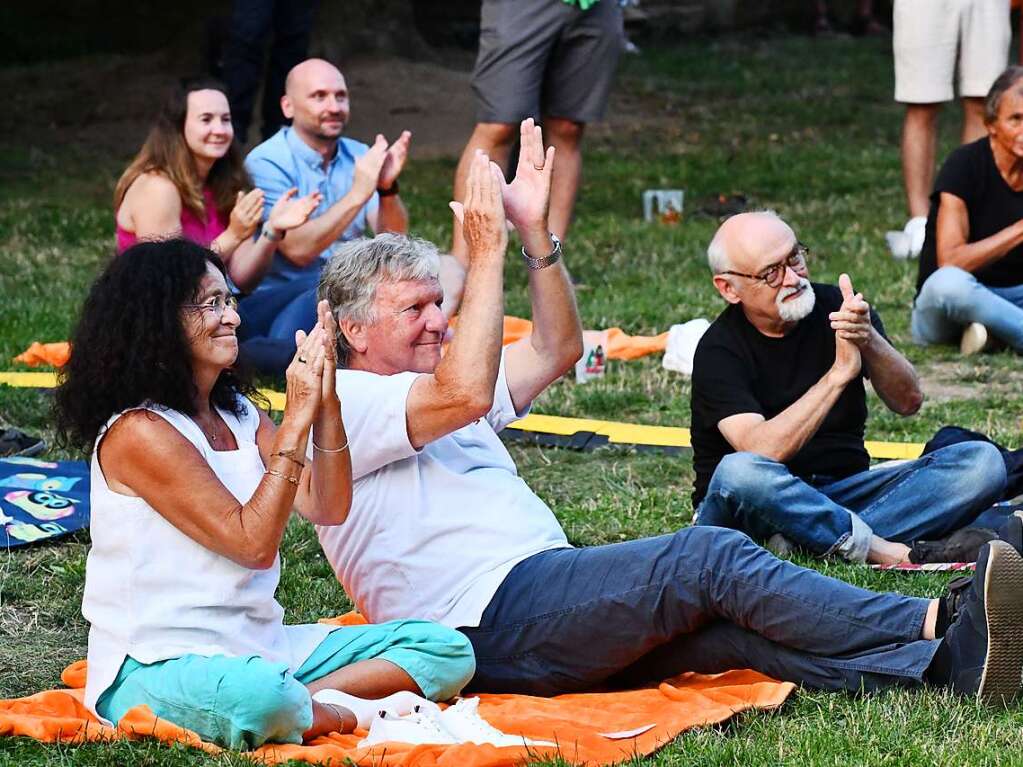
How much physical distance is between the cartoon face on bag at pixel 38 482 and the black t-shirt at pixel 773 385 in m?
2.04

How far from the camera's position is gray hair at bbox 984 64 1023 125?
6.91 m

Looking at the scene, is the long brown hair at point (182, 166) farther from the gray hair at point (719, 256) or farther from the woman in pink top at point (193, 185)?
the gray hair at point (719, 256)

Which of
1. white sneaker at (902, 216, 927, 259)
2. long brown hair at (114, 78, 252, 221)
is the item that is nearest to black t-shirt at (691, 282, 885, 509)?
long brown hair at (114, 78, 252, 221)

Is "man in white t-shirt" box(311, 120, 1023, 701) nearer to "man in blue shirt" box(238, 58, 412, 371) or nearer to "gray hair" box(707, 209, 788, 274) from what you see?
"gray hair" box(707, 209, 788, 274)

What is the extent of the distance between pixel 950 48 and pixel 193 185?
449 centimetres

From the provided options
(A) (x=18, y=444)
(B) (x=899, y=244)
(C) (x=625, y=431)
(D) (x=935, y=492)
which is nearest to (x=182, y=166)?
(A) (x=18, y=444)

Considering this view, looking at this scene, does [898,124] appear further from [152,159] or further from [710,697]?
[710,697]

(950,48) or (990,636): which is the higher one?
(950,48)

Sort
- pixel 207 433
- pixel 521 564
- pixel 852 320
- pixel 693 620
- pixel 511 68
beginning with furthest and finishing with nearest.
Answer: pixel 511 68, pixel 852 320, pixel 521 564, pixel 693 620, pixel 207 433

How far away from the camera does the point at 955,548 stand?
4781mm

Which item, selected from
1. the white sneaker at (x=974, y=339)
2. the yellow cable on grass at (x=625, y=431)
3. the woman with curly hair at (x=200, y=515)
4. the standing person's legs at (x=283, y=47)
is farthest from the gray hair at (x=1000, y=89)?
the standing person's legs at (x=283, y=47)

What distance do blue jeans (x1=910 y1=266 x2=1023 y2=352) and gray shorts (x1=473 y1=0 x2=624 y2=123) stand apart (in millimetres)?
1956

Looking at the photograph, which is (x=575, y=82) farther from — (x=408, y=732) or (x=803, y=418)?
(x=408, y=732)

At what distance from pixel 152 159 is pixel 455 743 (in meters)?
4.02
